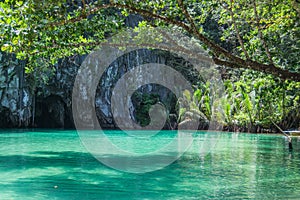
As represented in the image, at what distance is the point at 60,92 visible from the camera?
20016mm

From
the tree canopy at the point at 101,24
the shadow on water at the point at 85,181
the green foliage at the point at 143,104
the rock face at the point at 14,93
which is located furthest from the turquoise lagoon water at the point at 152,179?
the green foliage at the point at 143,104

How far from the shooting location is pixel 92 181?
5098mm

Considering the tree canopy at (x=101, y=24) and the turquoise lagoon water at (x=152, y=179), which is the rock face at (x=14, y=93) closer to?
the turquoise lagoon water at (x=152, y=179)

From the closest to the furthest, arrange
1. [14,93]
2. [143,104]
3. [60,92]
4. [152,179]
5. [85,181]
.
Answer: [85,181] → [152,179] → [14,93] → [60,92] → [143,104]

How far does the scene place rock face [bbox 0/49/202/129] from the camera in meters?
17.6

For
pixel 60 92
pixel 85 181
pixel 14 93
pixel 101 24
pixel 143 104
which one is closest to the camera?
pixel 101 24

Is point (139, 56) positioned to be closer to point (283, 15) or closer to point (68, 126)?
point (68, 126)

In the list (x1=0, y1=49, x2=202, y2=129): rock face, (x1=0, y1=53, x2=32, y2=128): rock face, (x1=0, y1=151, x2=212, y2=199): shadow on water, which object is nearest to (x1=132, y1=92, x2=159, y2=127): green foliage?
(x1=0, y1=49, x2=202, y2=129): rock face

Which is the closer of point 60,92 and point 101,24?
point 101,24

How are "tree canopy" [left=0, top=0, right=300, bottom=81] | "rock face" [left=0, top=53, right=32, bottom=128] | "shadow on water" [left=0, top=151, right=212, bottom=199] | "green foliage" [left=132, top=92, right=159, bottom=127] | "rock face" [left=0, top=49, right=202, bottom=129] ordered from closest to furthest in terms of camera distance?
"tree canopy" [left=0, top=0, right=300, bottom=81]
"shadow on water" [left=0, top=151, right=212, bottom=199]
"rock face" [left=0, top=53, right=32, bottom=128]
"rock face" [left=0, top=49, right=202, bottom=129]
"green foliage" [left=132, top=92, right=159, bottom=127]

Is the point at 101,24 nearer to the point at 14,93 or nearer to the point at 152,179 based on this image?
the point at 152,179

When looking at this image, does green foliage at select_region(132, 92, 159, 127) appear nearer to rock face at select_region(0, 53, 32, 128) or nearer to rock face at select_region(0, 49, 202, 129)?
rock face at select_region(0, 49, 202, 129)

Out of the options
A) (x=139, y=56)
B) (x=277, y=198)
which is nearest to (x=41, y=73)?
(x=139, y=56)

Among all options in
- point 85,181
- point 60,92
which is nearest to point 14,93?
point 60,92
